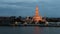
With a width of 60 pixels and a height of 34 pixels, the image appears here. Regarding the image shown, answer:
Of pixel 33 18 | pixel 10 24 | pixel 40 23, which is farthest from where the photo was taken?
pixel 10 24

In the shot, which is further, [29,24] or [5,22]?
[5,22]

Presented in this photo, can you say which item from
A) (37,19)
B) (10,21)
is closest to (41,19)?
(37,19)

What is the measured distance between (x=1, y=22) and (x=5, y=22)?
2486 mm

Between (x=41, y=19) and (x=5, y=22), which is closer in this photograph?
(x=41, y=19)

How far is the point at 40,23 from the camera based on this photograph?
9475cm

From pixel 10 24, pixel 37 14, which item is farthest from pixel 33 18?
pixel 10 24

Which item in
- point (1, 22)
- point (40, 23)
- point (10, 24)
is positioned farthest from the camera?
point (1, 22)

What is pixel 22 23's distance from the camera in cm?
10262

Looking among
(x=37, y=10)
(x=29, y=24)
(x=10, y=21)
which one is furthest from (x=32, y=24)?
(x=10, y=21)

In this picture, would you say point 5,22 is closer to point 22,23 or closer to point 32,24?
point 22,23

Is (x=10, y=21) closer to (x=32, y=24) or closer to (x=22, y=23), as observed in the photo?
(x=22, y=23)

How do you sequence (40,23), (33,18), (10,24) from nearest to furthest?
(40,23)
(33,18)
(10,24)

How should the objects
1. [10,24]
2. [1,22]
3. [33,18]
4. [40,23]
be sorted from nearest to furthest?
[40,23] < [33,18] < [10,24] < [1,22]

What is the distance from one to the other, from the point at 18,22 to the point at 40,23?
13.9 metres
